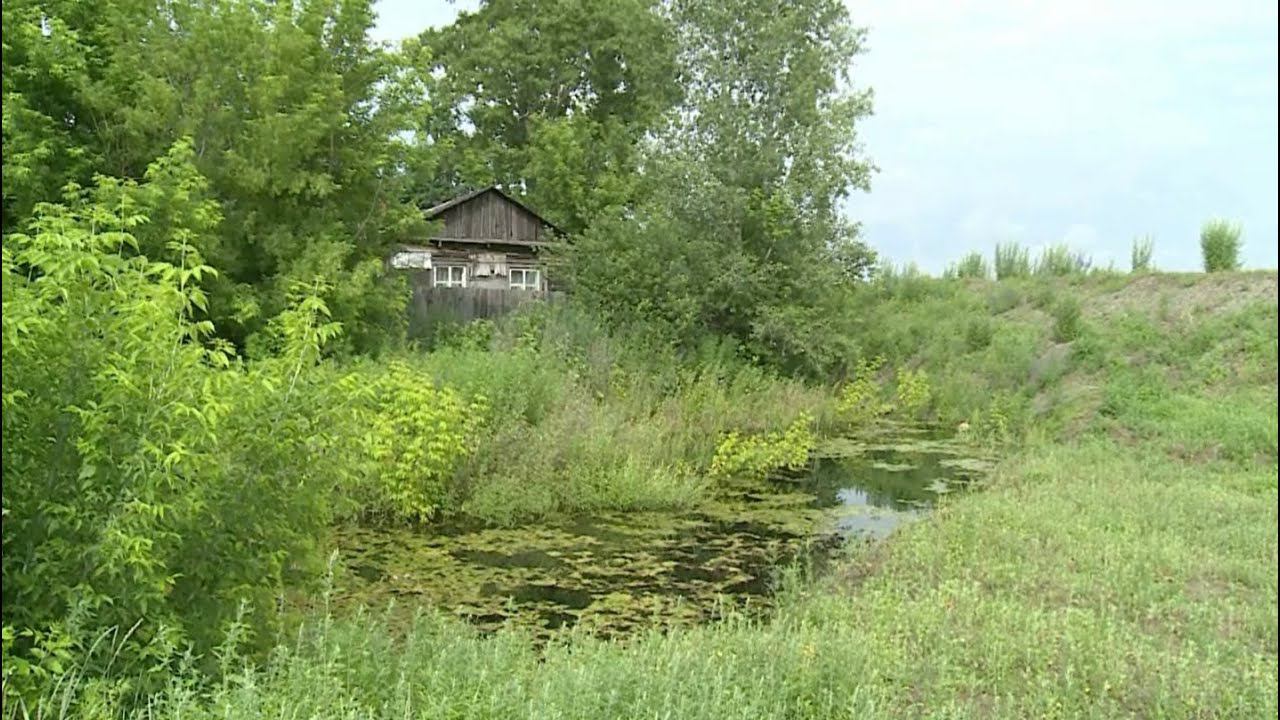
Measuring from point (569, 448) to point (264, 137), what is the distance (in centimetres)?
629

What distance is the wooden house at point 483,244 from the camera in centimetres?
2478

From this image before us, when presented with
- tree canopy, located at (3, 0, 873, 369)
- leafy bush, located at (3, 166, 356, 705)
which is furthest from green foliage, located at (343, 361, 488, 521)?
leafy bush, located at (3, 166, 356, 705)

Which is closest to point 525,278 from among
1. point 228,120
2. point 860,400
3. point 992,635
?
point 860,400

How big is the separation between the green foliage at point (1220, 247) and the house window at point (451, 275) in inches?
695

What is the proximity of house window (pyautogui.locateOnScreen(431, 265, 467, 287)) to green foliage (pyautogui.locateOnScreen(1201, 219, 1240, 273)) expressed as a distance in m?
17.7

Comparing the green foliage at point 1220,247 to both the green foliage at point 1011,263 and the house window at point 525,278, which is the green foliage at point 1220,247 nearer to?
the green foliage at point 1011,263

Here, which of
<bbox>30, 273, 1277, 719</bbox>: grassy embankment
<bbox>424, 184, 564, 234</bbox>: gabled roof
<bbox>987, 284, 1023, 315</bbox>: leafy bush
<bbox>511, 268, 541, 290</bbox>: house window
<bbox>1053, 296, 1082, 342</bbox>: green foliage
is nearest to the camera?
<bbox>30, 273, 1277, 719</bbox>: grassy embankment

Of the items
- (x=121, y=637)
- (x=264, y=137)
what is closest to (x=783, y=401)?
(x=264, y=137)

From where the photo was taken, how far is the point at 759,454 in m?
12.3

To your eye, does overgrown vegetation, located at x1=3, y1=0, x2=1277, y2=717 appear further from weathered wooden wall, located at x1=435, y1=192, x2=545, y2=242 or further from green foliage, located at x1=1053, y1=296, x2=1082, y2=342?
weathered wooden wall, located at x1=435, y1=192, x2=545, y2=242

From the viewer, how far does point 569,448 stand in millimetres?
10133

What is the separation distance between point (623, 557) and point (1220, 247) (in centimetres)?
1867

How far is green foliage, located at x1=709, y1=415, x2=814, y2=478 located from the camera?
39.0ft

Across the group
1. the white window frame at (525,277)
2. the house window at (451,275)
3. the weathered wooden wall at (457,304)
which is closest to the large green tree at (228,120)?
the weathered wooden wall at (457,304)
